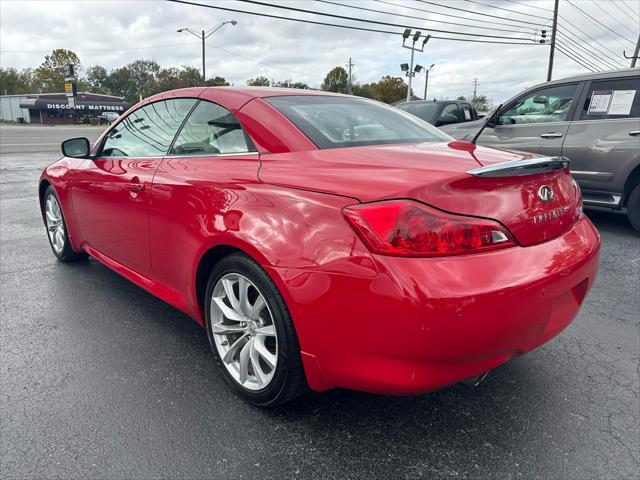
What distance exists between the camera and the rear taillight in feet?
5.57

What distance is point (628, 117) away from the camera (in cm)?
537

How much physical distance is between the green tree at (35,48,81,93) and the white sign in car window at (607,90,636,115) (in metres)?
103

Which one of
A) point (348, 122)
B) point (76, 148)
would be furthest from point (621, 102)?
point (76, 148)

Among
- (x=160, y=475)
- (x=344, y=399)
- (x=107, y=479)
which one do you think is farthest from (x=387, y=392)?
(x=107, y=479)

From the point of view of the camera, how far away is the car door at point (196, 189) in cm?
227

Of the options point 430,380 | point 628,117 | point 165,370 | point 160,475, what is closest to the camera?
point 430,380

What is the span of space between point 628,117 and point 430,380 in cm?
507

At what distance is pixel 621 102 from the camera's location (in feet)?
17.8

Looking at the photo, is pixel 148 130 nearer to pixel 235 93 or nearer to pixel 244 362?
pixel 235 93

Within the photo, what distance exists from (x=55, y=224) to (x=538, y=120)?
5.73 m

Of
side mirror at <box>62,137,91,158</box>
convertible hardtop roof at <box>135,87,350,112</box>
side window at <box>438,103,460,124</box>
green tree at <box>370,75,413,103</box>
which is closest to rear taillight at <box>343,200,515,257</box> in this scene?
convertible hardtop roof at <box>135,87,350,112</box>

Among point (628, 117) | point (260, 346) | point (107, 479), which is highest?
point (628, 117)

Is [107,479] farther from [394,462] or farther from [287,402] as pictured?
[394,462]

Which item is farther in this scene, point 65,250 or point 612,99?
point 612,99
